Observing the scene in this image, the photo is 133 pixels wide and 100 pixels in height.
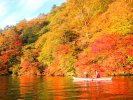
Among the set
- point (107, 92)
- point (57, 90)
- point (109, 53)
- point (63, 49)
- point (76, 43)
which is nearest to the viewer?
point (107, 92)

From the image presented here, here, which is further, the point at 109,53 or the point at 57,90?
the point at 109,53

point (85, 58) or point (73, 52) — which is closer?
point (85, 58)

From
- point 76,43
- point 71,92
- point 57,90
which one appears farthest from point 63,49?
point 71,92

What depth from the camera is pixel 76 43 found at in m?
78.0

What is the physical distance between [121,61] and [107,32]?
8.86 m

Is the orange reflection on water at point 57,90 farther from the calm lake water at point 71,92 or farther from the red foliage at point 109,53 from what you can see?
the red foliage at point 109,53

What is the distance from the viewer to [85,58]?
66.7 metres

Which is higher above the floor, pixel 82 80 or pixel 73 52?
pixel 73 52

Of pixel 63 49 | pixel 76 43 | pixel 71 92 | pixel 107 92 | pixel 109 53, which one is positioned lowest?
pixel 107 92

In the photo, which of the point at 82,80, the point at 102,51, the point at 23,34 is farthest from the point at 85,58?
the point at 23,34

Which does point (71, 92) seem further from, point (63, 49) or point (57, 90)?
point (63, 49)

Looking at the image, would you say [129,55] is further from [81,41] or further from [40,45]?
[40,45]

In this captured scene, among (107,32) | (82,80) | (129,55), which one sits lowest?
(82,80)

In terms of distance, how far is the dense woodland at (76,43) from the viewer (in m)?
62.5
